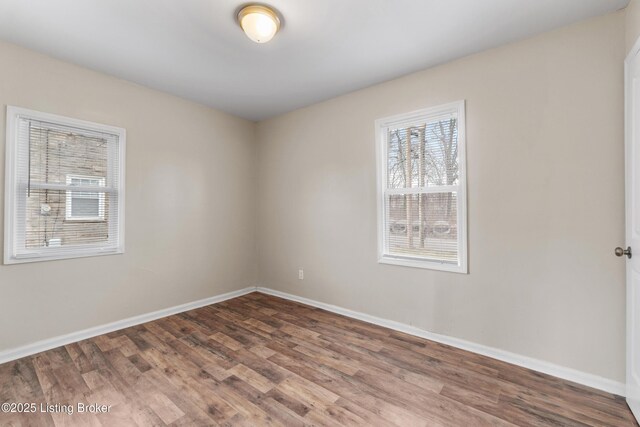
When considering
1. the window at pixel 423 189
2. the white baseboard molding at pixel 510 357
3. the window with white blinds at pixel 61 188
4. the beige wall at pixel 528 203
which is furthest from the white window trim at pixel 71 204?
the window at pixel 423 189

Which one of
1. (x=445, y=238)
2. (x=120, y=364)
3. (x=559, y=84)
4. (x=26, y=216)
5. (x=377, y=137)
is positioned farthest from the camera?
(x=377, y=137)

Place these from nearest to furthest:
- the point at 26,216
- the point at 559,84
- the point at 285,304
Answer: the point at 559,84, the point at 26,216, the point at 285,304

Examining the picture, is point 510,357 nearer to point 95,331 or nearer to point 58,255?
point 95,331

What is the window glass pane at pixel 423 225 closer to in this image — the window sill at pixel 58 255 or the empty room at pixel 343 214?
the empty room at pixel 343 214

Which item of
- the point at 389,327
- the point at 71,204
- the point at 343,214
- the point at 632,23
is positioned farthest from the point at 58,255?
the point at 632,23

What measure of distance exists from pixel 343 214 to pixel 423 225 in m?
0.93

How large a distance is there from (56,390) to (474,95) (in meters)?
3.86

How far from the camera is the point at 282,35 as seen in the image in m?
2.24

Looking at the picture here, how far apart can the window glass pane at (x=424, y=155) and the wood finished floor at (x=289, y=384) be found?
1527 millimetres

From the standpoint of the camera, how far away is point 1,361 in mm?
2289

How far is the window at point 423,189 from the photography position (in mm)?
2607

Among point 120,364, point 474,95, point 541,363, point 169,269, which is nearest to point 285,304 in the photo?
point 169,269

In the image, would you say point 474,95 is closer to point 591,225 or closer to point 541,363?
point 591,225

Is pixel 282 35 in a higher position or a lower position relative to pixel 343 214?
higher
